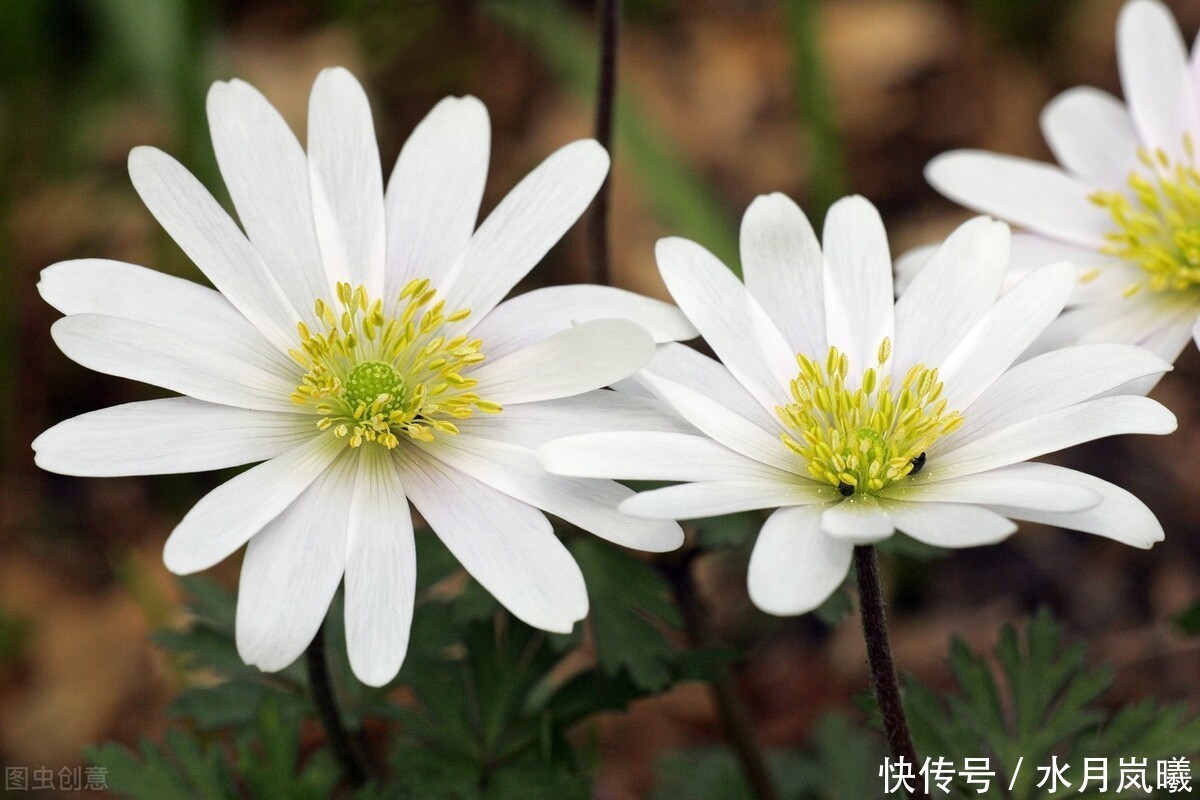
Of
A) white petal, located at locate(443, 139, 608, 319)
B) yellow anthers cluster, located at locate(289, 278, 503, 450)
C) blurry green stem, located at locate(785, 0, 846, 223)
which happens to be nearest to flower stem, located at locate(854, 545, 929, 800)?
yellow anthers cluster, located at locate(289, 278, 503, 450)

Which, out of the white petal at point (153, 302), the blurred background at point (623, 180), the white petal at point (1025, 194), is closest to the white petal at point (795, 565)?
the white petal at point (153, 302)

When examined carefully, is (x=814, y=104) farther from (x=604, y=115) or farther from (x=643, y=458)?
(x=643, y=458)

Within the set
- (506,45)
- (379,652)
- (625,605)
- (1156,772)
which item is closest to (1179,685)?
(1156,772)

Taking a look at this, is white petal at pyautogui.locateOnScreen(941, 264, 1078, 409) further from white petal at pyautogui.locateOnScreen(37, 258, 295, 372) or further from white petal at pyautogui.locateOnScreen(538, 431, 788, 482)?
white petal at pyautogui.locateOnScreen(37, 258, 295, 372)

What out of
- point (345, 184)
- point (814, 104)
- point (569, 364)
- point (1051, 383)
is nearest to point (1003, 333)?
point (1051, 383)

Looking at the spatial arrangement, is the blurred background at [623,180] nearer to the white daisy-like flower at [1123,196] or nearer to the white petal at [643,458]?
the white daisy-like flower at [1123,196]

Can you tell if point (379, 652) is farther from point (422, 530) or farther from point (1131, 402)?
point (1131, 402)
